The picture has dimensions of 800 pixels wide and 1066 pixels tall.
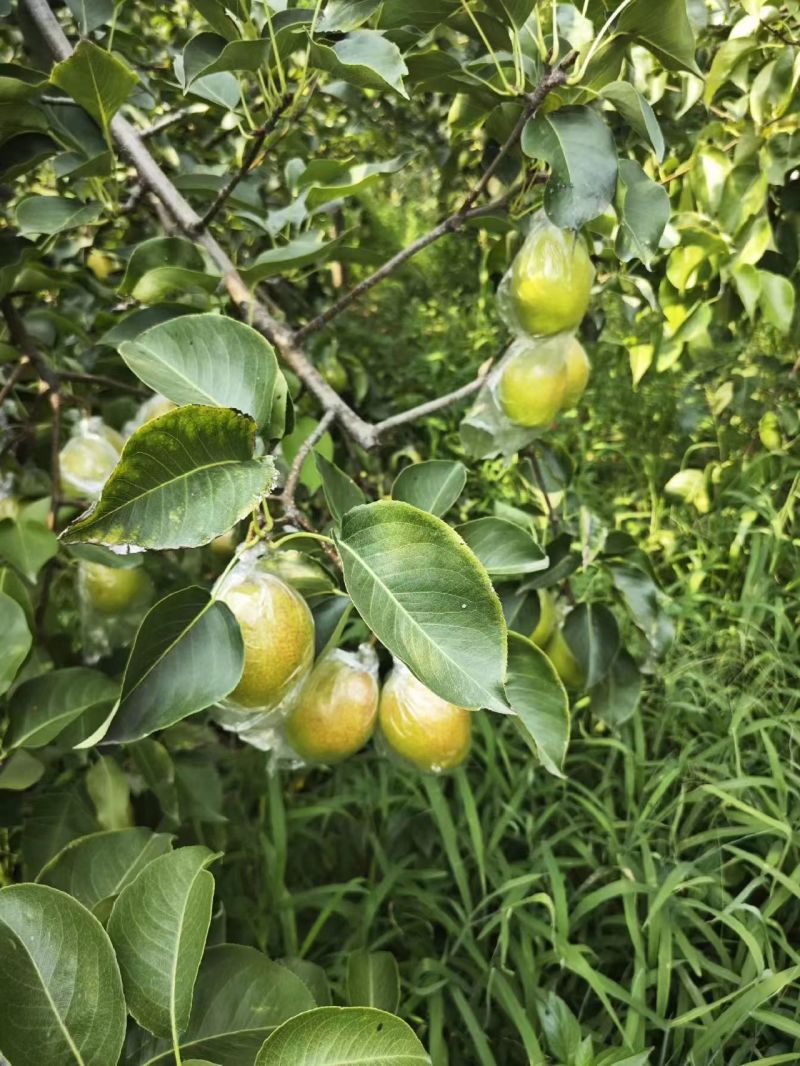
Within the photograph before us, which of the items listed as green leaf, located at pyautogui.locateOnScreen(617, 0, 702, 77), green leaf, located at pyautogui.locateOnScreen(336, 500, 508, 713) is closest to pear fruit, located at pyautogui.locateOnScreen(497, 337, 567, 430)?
green leaf, located at pyautogui.locateOnScreen(617, 0, 702, 77)

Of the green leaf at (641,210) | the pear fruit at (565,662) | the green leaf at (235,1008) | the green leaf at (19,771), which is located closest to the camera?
the green leaf at (235,1008)

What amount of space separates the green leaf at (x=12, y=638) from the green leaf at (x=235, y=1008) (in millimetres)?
312

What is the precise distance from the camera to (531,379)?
947mm

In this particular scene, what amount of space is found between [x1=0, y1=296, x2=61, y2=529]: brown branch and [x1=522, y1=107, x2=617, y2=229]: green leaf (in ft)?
2.12

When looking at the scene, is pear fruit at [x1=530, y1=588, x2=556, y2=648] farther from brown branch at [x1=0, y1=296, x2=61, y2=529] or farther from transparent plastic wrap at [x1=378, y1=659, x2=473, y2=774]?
brown branch at [x1=0, y1=296, x2=61, y2=529]

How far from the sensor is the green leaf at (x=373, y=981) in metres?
0.85

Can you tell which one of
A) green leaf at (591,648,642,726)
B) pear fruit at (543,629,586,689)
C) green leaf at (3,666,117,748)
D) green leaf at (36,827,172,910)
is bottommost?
green leaf at (591,648,642,726)

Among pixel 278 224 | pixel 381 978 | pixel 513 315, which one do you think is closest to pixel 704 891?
pixel 381 978

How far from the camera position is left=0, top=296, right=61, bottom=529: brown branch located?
3.25 ft

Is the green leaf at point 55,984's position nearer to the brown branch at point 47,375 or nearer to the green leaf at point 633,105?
the brown branch at point 47,375

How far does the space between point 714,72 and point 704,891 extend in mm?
1099

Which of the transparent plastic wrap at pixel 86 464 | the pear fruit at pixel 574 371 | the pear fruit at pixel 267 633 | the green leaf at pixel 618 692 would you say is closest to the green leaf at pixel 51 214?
the transparent plastic wrap at pixel 86 464

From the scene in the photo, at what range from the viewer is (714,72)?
114 cm

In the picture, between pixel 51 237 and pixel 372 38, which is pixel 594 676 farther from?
pixel 51 237
